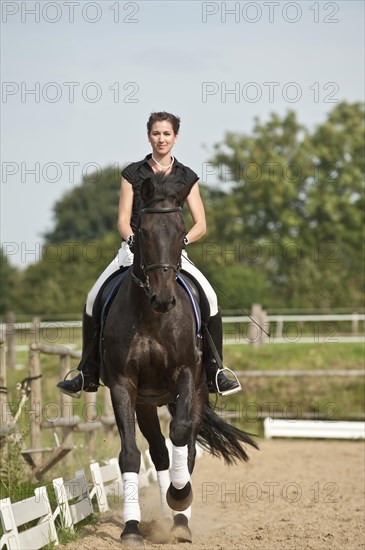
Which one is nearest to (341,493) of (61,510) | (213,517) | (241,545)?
(213,517)

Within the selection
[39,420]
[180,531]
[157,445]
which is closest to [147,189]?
[157,445]

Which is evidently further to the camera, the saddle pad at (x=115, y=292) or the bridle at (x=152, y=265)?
the saddle pad at (x=115, y=292)

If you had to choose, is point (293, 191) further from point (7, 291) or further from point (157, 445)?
point (157, 445)

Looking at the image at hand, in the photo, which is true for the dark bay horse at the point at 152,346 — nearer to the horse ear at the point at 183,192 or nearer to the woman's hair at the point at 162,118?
the horse ear at the point at 183,192

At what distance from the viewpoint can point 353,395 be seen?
17.8m

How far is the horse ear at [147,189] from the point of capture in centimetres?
597

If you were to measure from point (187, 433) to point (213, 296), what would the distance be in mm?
1243

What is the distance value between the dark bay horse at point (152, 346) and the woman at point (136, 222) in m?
0.29

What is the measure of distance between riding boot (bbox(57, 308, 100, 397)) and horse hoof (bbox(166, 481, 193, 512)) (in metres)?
1.05

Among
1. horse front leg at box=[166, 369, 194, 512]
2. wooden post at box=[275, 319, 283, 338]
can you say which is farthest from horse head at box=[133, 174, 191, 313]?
wooden post at box=[275, 319, 283, 338]

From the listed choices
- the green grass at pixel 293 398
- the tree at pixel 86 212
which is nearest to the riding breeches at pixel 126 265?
the green grass at pixel 293 398

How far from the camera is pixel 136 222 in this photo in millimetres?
6211

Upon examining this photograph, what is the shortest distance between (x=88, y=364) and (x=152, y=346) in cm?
100

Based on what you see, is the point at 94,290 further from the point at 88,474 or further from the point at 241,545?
the point at 88,474
